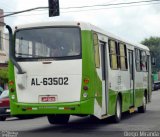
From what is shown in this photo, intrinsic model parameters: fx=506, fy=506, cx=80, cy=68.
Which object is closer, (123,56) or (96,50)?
(96,50)

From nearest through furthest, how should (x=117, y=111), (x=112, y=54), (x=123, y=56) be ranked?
(x=112, y=54) < (x=117, y=111) < (x=123, y=56)

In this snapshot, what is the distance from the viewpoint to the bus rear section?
14.6 meters

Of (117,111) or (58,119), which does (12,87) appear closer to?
(58,119)

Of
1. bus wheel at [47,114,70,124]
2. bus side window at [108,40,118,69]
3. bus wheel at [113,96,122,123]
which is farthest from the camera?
bus wheel at [47,114,70,124]

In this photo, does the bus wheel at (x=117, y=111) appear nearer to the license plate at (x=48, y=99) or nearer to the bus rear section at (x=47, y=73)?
the bus rear section at (x=47, y=73)

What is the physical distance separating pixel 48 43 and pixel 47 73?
0.96 m

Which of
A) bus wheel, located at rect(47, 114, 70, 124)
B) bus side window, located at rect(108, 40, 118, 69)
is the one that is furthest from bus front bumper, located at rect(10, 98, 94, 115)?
bus wheel, located at rect(47, 114, 70, 124)

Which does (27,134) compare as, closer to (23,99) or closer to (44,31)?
(23,99)

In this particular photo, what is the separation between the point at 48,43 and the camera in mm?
15164

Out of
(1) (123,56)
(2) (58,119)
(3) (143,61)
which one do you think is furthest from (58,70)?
(3) (143,61)

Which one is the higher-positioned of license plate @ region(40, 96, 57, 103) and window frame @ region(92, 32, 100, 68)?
window frame @ region(92, 32, 100, 68)

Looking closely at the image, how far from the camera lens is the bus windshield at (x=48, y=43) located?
1485 cm

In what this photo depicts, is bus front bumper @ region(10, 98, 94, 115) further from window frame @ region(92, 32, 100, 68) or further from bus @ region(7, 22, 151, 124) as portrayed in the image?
window frame @ region(92, 32, 100, 68)

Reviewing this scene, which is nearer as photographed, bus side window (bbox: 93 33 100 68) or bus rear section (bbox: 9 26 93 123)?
bus rear section (bbox: 9 26 93 123)
